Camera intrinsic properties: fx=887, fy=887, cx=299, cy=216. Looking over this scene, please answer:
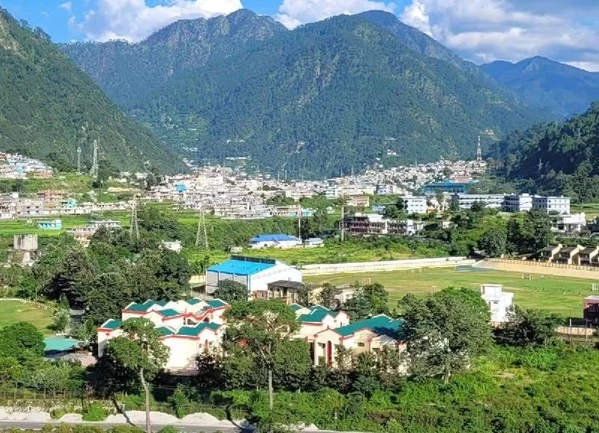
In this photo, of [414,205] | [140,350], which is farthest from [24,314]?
[414,205]

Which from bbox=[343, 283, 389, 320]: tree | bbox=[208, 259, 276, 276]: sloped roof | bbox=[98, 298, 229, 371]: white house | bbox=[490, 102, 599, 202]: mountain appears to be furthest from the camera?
bbox=[490, 102, 599, 202]: mountain

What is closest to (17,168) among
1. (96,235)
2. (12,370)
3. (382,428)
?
(96,235)

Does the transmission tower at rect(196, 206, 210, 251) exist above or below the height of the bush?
above

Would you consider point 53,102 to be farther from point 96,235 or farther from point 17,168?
point 96,235

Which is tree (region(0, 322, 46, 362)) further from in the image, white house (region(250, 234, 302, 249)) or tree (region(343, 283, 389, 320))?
white house (region(250, 234, 302, 249))

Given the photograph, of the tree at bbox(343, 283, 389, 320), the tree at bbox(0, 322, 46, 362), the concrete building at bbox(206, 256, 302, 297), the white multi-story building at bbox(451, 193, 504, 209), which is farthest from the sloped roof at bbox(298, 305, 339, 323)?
the white multi-story building at bbox(451, 193, 504, 209)

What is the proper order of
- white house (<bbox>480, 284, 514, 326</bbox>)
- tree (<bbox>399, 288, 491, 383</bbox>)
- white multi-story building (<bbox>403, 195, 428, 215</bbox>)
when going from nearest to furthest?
tree (<bbox>399, 288, 491, 383</bbox>), white house (<bbox>480, 284, 514, 326</bbox>), white multi-story building (<bbox>403, 195, 428, 215</bbox>)

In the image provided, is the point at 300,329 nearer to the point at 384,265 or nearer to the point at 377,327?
the point at 377,327
